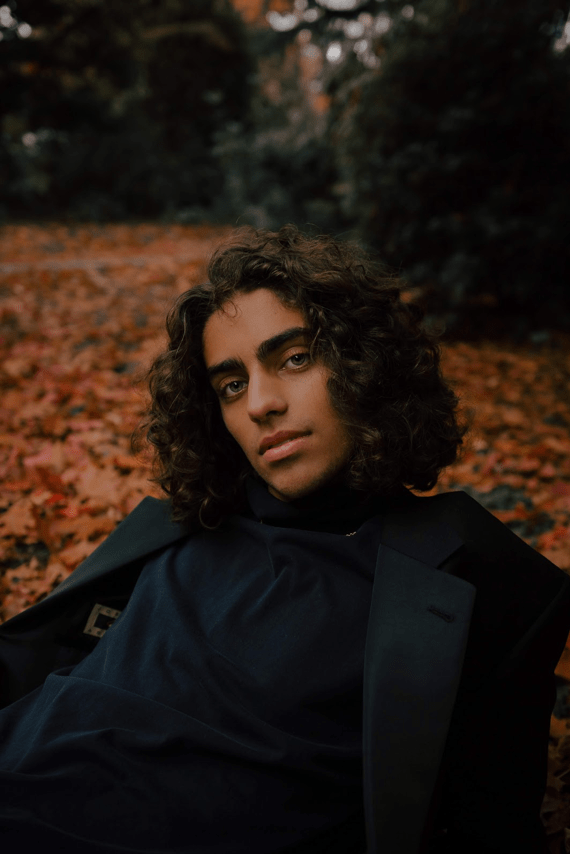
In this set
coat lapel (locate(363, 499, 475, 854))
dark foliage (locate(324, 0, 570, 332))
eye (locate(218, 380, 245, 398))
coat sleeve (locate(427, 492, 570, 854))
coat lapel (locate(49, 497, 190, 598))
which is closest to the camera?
coat lapel (locate(363, 499, 475, 854))

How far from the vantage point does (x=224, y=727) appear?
1296mm

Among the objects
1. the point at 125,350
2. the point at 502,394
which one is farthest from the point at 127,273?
the point at 502,394

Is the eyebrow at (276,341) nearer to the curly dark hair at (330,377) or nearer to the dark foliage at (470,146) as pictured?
the curly dark hair at (330,377)

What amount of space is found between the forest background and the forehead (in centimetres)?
51

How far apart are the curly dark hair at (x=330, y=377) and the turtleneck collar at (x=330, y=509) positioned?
46 millimetres

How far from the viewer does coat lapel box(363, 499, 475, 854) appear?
114cm

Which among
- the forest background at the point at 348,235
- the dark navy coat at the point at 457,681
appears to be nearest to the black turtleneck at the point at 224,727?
the dark navy coat at the point at 457,681

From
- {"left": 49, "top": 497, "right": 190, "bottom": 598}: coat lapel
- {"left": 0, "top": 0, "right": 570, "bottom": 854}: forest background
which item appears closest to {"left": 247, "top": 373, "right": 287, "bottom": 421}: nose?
{"left": 49, "top": 497, "right": 190, "bottom": 598}: coat lapel

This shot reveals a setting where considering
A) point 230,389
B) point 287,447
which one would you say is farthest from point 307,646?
point 230,389

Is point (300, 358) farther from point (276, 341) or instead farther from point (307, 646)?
point (307, 646)

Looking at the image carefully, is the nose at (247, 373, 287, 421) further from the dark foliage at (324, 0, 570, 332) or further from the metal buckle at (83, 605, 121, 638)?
the dark foliage at (324, 0, 570, 332)

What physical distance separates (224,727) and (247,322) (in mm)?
1023

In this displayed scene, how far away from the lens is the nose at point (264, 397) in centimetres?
142

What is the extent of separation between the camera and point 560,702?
2.13 meters
